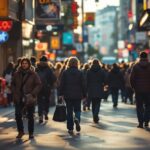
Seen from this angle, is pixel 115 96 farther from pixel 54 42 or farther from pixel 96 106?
pixel 54 42

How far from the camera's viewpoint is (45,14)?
39812mm

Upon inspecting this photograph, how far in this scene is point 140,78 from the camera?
59.4 feet

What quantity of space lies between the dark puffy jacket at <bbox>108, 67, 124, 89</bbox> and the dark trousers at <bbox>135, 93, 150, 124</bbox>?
34.8 ft

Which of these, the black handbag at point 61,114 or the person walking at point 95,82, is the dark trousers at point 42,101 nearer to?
the person walking at point 95,82

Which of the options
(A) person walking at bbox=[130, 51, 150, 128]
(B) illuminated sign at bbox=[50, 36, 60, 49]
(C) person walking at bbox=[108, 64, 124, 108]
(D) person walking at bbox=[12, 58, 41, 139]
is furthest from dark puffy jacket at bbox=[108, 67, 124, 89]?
(B) illuminated sign at bbox=[50, 36, 60, 49]

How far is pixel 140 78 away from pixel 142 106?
2.39ft

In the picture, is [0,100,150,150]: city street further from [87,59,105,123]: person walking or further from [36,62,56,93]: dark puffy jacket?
[36,62,56,93]: dark puffy jacket

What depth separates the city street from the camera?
14328 mm

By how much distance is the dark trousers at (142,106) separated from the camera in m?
18.1

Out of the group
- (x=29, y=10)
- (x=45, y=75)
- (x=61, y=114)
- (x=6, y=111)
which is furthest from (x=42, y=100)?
(x=29, y=10)

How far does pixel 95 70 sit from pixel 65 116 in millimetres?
3772

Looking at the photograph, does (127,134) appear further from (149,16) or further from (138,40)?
(138,40)

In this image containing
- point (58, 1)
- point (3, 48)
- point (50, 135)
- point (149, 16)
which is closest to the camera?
point (50, 135)

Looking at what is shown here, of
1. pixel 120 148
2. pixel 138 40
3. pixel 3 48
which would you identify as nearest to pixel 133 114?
pixel 120 148
